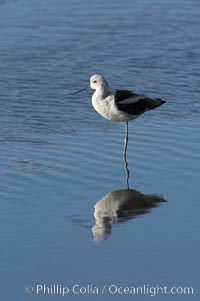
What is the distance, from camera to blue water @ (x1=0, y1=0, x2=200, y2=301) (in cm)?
726

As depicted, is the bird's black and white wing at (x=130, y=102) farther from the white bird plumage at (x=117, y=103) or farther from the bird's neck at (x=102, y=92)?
the bird's neck at (x=102, y=92)

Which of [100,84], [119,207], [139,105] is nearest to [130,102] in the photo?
[139,105]

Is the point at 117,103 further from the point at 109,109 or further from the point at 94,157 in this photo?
the point at 94,157

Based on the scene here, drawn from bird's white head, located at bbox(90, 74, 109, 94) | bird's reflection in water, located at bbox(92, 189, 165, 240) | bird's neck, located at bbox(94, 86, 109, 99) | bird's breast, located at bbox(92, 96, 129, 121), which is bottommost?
bird's reflection in water, located at bbox(92, 189, 165, 240)

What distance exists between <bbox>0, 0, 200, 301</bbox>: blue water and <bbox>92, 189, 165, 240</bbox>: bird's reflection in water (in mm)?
17

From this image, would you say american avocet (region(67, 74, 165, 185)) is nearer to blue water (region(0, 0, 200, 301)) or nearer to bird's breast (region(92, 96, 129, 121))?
bird's breast (region(92, 96, 129, 121))

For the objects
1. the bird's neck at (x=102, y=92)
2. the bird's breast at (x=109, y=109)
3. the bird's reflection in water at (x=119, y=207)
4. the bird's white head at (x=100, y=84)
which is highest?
the bird's white head at (x=100, y=84)

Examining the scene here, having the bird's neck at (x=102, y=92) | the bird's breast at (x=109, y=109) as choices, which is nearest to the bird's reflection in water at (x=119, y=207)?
the bird's breast at (x=109, y=109)

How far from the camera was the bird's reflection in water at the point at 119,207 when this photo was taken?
8.34 meters

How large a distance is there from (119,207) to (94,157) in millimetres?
1541

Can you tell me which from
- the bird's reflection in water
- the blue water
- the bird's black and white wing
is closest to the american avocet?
the bird's black and white wing

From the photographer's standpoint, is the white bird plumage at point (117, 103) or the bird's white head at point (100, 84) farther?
the bird's white head at point (100, 84)

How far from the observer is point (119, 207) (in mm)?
8914

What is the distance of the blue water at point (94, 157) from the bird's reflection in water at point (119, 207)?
0.02m
